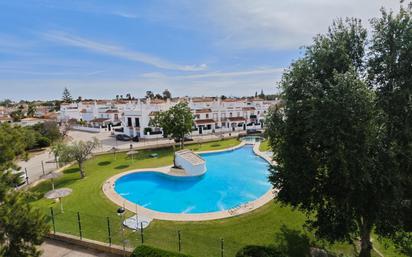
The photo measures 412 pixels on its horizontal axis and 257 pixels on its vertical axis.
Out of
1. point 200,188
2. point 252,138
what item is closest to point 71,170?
point 200,188

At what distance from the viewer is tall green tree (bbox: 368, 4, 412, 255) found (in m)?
8.09

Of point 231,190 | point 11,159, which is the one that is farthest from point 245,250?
point 231,190

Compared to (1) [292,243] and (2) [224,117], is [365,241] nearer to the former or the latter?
(1) [292,243]

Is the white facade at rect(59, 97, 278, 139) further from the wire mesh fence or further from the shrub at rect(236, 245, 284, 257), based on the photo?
the shrub at rect(236, 245, 284, 257)

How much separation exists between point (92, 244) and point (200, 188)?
1191 centimetres

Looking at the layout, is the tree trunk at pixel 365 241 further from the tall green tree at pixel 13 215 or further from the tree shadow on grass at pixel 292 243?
the tall green tree at pixel 13 215

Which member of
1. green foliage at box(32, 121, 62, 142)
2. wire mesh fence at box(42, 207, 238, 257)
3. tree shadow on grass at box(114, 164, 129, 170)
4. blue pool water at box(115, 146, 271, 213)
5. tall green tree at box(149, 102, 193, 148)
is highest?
tall green tree at box(149, 102, 193, 148)

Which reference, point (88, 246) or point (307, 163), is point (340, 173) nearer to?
point (307, 163)

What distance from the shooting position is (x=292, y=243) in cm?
1197

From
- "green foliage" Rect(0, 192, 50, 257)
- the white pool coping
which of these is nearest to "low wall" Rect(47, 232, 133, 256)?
"green foliage" Rect(0, 192, 50, 257)

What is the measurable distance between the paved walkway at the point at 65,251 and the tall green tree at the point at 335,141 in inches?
346

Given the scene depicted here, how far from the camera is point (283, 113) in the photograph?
→ 10.1m

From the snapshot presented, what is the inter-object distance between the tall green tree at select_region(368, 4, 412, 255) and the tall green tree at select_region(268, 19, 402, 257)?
1.12 ft

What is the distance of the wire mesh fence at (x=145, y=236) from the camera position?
11.3m
